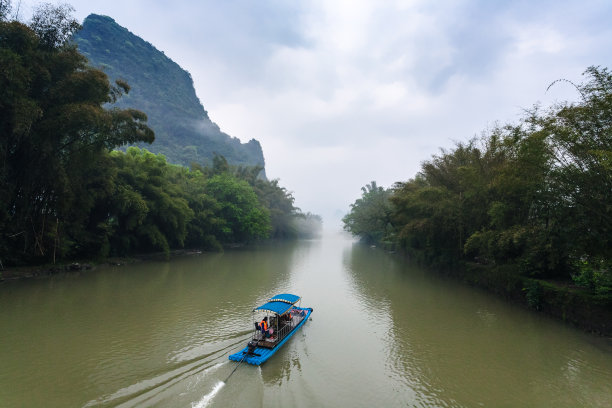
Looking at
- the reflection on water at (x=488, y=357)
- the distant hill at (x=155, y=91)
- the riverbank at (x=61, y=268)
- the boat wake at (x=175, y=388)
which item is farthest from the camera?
the distant hill at (x=155, y=91)

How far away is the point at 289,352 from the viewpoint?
32.4ft

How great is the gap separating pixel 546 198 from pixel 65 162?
25343 millimetres

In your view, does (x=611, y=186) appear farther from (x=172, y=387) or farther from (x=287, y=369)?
(x=172, y=387)

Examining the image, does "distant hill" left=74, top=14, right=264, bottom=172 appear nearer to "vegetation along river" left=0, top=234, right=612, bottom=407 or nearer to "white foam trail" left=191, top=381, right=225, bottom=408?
"vegetation along river" left=0, top=234, right=612, bottom=407

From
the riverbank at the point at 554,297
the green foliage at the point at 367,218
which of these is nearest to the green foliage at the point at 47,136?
the riverbank at the point at 554,297

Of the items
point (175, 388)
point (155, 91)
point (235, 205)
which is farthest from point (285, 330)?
point (155, 91)

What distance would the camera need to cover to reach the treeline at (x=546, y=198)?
10.8m

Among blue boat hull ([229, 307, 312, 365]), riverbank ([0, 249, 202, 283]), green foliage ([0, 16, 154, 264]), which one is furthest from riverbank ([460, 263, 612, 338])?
riverbank ([0, 249, 202, 283])

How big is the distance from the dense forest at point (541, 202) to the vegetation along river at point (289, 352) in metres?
2.63

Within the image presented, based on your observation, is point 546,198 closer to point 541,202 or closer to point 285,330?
point 541,202

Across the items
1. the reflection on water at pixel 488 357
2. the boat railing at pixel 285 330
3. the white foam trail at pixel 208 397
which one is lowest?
the white foam trail at pixel 208 397

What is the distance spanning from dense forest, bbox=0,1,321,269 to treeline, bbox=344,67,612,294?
69.0 ft

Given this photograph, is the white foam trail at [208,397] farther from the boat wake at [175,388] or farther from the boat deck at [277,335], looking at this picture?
the boat deck at [277,335]

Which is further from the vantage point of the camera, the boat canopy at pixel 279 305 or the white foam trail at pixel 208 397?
the boat canopy at pixel 279 305
